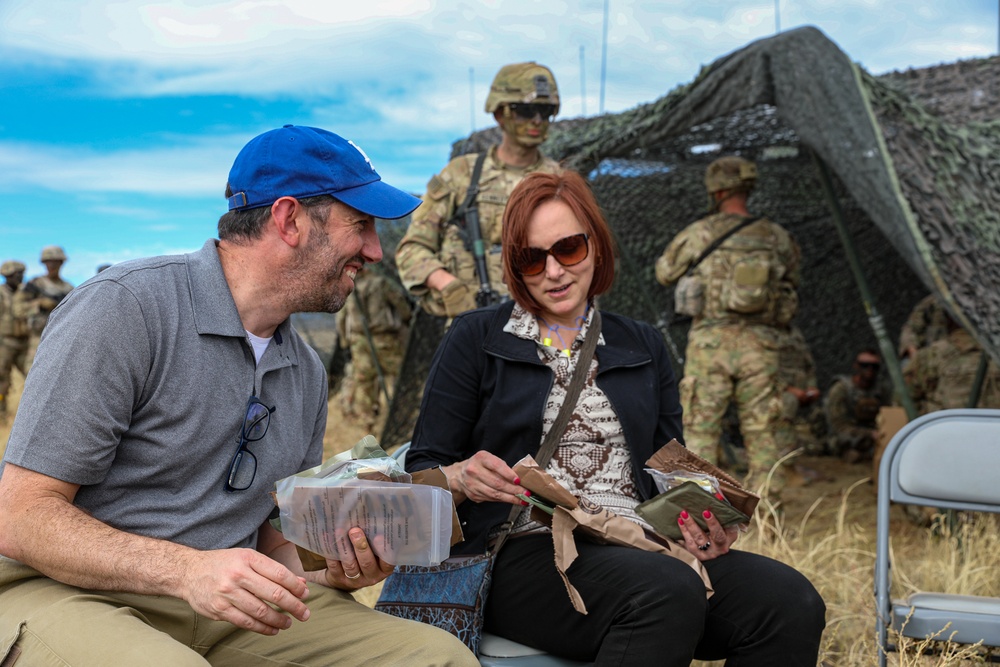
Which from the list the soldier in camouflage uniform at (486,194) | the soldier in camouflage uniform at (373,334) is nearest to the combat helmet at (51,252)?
the soldier in camouflage uniform at (373,334)

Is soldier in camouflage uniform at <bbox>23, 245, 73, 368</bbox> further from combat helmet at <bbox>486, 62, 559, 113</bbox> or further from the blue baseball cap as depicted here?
the blue baseball cap

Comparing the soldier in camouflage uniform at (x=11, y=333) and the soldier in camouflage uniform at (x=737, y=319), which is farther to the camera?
the soldier in camouflage uniform at (x=11, y=333)

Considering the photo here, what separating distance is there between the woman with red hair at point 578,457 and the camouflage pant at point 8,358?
39.0 ft

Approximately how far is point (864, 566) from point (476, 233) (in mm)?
2387

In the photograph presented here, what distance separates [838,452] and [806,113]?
4.71 meters

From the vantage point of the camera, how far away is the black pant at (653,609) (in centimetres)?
204

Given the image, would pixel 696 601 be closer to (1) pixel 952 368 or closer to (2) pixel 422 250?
(2) pixel 422 250

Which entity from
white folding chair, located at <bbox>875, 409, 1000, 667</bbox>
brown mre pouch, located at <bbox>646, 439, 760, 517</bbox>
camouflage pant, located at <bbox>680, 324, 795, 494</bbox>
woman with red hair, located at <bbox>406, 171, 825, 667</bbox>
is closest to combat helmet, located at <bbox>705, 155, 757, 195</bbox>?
camouflage pant, located at <bbox>680, 324, 795, 494</bbox>

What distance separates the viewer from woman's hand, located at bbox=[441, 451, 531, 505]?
2113 mm

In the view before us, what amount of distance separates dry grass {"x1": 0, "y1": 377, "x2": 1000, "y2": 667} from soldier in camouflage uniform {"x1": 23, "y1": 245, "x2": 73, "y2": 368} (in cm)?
985

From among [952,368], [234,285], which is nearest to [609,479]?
[234,285]

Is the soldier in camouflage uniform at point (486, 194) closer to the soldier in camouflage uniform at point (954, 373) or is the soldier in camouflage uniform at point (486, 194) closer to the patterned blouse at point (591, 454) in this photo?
the patterned blouse at point (591, 454)

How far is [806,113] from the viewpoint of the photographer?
452 cm

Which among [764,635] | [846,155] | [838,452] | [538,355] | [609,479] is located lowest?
[838,452]
